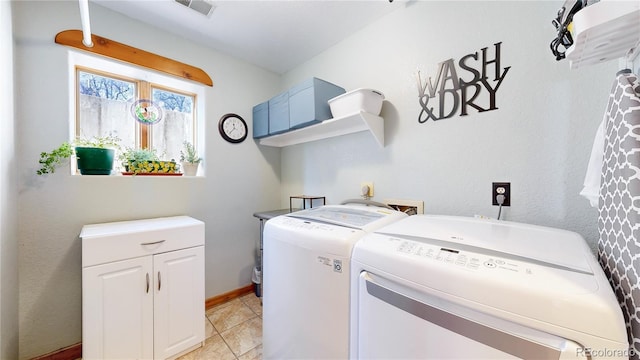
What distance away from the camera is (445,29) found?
132cm

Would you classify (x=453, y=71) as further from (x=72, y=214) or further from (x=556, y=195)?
(x=72, y=214)

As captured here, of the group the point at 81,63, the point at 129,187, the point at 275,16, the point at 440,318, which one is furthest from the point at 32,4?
the point at 440,318

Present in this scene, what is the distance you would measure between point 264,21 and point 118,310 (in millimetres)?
2101

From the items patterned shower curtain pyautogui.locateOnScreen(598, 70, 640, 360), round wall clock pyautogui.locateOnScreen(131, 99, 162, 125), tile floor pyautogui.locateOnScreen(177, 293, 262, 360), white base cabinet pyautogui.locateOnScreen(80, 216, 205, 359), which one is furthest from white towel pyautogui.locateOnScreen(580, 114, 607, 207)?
round wall clock pyautogui.locateOnScreen(131, 99, 162, 125)

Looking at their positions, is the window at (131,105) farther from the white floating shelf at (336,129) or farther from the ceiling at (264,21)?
the white floating shelf at (336,129)

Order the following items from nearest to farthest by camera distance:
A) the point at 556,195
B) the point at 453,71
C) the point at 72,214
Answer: the point at 556,195 < the point at 453,71 < the point at 72,214

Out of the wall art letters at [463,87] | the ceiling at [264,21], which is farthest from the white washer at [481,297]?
the ceiling at [264,21]

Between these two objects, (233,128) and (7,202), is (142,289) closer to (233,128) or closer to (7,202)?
(7,202)

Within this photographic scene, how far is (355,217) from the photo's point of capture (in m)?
1.14

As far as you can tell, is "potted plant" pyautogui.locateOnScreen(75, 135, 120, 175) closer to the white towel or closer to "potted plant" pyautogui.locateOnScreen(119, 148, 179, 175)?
"potted plant" pyautogui.locateOnScreen(119, 148, 179, 175)

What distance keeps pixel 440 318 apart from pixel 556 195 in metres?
0.90

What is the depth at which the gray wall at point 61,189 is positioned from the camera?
4.28 ft

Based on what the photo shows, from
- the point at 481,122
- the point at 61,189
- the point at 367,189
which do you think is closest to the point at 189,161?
the point at 61,189

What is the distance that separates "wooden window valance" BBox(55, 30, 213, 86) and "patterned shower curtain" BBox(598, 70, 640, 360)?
2.37 metres
